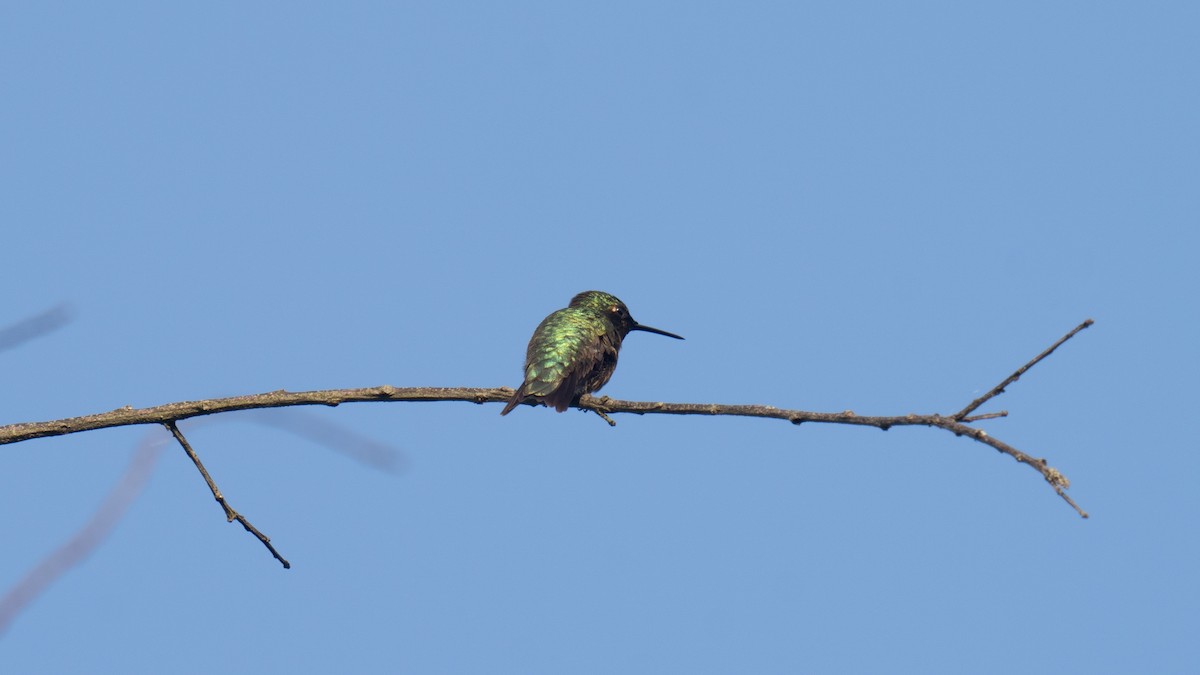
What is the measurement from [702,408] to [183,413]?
2.72m

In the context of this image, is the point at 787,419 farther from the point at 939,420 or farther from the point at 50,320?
the point at 50,320

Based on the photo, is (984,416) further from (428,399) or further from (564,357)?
(564,357)

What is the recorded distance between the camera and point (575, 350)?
11438 mm

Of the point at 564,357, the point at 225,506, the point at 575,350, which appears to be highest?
the point at 575,350

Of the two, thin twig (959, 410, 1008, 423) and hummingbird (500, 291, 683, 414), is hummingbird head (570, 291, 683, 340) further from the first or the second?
thin twig (959, 410, 1008, 423)

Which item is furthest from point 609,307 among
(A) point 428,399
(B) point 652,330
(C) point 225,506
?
(C) point 225,506

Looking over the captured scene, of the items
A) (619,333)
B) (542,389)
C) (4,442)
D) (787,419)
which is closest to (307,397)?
(4,442)

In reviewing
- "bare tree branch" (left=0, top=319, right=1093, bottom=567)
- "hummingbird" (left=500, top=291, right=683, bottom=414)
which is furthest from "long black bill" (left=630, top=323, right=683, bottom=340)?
"bare tree branch" (left=0, top=319, right=1093, bottom=567)

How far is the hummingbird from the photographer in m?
10.7

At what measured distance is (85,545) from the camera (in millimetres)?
3912

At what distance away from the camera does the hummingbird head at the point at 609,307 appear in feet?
43.9

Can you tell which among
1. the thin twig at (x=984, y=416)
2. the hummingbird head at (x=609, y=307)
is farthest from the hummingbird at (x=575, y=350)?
the thin twig at (x=984, y=416)

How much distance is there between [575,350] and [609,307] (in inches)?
82.4

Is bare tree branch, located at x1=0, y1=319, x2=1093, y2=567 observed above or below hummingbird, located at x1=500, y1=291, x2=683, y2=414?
below
